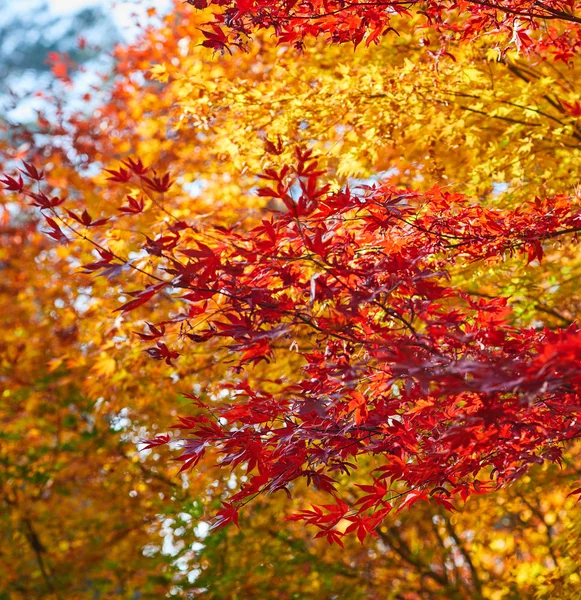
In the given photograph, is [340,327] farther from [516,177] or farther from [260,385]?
[260,385]

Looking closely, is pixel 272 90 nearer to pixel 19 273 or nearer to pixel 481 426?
pixel 481 426

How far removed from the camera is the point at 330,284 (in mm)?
2180

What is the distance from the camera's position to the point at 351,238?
247cm

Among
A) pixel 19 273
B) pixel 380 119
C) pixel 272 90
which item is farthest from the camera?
pixel 19 273

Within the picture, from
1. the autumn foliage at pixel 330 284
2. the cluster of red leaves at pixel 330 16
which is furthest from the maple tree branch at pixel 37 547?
the cluster of red leaves at pixel 330 16

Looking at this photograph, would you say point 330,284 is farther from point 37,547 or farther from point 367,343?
point 37,547

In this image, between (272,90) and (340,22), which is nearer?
(340,22)

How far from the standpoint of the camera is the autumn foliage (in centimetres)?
207

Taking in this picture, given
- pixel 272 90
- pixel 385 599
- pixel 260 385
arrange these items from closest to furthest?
pixel 272 90, pixel 260 385, pixel 385 599

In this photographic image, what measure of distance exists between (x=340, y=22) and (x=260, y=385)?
8.07 feet

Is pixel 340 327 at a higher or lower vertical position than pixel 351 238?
lower

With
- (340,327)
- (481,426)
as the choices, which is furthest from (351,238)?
(481,426)

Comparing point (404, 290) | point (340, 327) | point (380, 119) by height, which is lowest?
point (340, 327)

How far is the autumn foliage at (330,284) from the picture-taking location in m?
2.07
